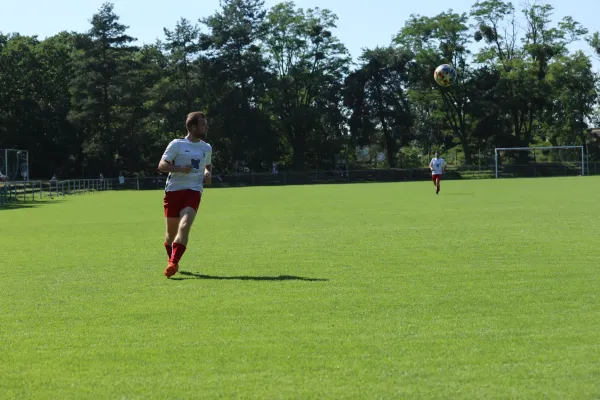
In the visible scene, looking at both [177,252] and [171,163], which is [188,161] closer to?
[171,163]

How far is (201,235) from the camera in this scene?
49.1 ft

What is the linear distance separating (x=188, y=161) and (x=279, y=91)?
232 feet

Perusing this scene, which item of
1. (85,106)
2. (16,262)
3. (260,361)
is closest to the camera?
(260,361)

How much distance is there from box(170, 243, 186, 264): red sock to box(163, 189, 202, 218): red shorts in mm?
621

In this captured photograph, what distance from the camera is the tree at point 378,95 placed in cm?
8056

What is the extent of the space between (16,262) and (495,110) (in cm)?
7359

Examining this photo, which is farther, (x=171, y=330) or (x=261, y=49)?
(x=261, y=49)

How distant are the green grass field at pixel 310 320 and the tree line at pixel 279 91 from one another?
2443 inches

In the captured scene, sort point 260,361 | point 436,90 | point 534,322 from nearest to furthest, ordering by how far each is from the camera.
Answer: point 260,361
point 534,322
point 436,90

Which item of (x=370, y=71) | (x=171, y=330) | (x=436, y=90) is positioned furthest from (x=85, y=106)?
(x=171, y=330)

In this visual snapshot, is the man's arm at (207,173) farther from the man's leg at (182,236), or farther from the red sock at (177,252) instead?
the red sock at (177,252)

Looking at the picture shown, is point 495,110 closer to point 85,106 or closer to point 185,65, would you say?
point 185,65

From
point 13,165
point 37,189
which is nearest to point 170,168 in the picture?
point 37,189

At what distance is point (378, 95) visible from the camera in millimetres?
80812
